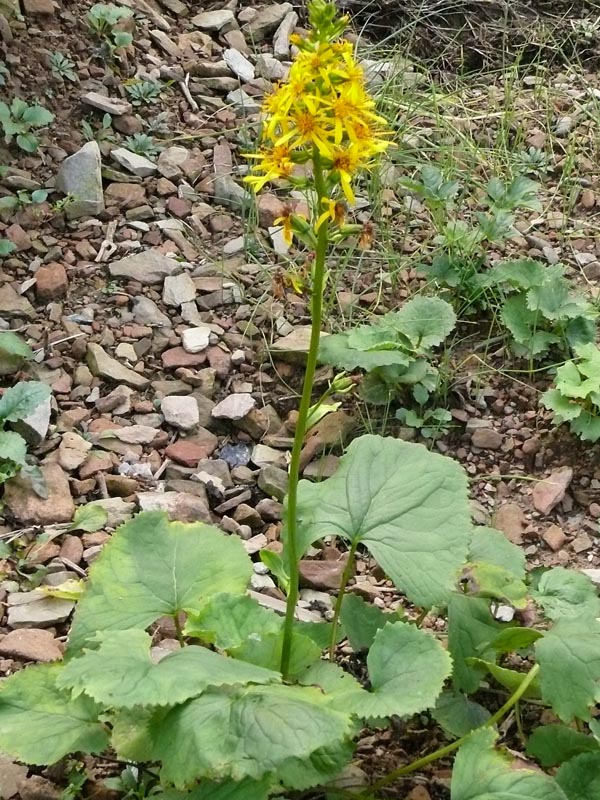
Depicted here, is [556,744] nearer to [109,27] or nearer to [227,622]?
[227,622]

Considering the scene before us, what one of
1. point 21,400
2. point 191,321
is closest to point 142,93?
point 191,321

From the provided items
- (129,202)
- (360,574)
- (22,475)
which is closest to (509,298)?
(360,574)

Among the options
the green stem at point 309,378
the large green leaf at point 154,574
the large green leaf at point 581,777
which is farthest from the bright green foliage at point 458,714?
the large green leaf at point 154,574

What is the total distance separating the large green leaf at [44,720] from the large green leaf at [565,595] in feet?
3.11

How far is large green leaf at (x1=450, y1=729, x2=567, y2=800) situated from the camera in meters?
1.57

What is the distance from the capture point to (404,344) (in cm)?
281

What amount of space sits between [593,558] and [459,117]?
2.10 metres

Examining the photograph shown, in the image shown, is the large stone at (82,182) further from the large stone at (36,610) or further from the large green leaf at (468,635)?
the large green leaf at (468,635)

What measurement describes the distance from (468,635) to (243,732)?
2.23 ft

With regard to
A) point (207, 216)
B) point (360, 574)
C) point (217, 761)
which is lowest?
point (360, 574)

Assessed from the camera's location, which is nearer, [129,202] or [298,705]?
[298,705]

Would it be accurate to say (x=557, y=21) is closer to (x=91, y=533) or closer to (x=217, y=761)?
(x=91, y=533)

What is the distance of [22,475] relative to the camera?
7.94 feet

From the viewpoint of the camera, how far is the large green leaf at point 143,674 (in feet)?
4.77
